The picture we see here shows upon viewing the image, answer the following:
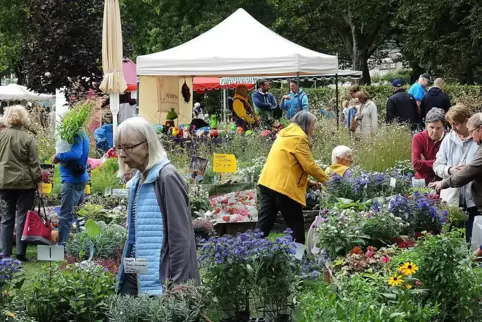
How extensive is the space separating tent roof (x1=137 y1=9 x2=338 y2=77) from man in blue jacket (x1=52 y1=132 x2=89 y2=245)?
185 inches

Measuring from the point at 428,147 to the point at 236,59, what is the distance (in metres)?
5.35

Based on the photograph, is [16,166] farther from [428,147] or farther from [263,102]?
[263,102]

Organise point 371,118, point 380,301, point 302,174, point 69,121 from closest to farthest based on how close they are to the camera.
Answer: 1. point 380,301
2. point 302,174
3. point 69,121
4. point 371,118

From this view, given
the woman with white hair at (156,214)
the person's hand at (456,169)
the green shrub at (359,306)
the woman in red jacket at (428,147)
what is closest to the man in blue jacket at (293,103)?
the woman in red jacket at (428,147)

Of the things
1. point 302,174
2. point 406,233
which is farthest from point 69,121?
point 406,233

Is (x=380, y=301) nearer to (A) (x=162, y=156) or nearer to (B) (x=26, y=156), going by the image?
(A) (x=162, y=156)

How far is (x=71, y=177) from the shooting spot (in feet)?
29.2

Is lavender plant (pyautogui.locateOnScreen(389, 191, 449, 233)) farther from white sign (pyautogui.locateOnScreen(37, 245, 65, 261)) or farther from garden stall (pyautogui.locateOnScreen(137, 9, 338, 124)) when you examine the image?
garden stall (pyautogui.locateOnScreen(137, 9, 338, 124))

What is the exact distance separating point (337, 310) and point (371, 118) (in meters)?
10.5

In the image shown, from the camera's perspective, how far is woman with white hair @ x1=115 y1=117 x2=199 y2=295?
4270 mm

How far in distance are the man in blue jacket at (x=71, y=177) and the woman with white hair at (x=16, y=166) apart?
256 mm

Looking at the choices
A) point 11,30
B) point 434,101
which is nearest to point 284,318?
point 434,101

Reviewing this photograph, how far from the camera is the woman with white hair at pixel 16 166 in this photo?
8.80 m

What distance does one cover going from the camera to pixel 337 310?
4.18m
